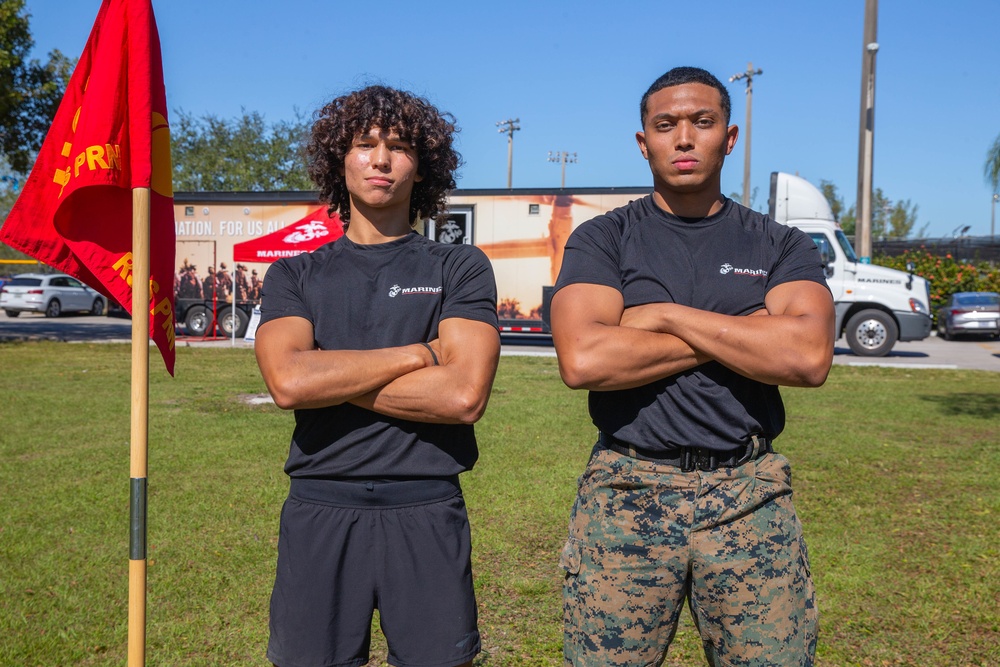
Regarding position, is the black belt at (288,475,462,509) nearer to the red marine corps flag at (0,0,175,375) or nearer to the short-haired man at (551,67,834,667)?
the short-haired man at (551,67,834,667)

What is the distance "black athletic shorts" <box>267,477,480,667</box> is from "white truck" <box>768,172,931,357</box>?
16.3 meters

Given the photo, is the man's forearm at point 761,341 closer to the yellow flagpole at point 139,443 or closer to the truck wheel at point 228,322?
the yellow flagpole at point 139,443

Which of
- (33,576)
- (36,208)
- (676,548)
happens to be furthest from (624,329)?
(33,576)

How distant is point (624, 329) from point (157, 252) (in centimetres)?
152

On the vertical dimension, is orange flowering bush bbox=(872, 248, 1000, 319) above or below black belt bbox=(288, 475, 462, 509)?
above

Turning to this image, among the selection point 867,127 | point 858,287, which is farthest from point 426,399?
point 867,127

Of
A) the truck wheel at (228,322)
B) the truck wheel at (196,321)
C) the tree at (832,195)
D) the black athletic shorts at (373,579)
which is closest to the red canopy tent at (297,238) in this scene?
the truck wheel at (228,322)

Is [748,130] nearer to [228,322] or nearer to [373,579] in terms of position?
[228,322]

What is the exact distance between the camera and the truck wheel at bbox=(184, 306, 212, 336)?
2111 cm

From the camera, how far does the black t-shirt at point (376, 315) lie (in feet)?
8.09

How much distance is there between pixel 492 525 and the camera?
565 cm

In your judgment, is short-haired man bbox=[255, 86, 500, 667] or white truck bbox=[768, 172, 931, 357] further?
white truck bbox=[768, 172, 931, 357]

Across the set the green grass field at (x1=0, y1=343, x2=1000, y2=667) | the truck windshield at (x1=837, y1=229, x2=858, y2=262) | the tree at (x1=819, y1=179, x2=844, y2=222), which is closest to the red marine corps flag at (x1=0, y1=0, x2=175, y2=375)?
the green grass field at (x1=0, y1=343, x2=1000, y2=667)

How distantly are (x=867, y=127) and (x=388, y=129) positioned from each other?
867 inches
